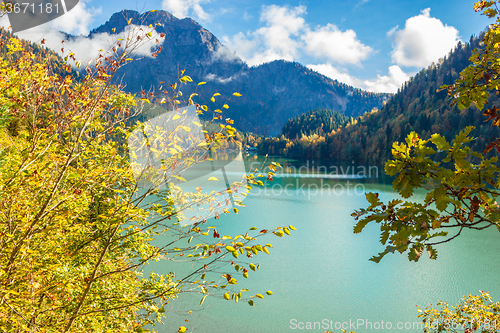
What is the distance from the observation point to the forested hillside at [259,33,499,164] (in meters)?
61.2

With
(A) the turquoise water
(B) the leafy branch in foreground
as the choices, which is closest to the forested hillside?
(A) the turquoise water

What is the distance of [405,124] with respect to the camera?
67062 millimetres

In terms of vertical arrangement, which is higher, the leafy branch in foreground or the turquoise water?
the leafy branch in foreground

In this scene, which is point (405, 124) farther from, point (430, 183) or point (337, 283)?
point (430, 183)

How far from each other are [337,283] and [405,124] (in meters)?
66.7

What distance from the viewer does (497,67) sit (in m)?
1.70

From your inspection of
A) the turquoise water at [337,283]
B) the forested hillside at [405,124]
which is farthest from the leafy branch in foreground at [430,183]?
the forested hillside at [405,124]

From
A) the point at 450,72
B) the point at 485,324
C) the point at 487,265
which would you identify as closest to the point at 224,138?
the point at 485,324

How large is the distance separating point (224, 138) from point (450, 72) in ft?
364

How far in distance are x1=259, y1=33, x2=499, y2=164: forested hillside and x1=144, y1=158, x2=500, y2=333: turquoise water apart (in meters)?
41.3

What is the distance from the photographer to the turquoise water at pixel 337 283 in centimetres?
896

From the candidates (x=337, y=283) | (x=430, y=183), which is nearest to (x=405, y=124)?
(x=337, y=283)

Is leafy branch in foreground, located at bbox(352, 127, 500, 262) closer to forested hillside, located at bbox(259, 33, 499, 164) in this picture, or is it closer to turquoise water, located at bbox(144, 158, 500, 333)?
turquoise water, located at bbox(144, 158, 500, 333)

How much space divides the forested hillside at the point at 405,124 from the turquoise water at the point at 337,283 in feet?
135
